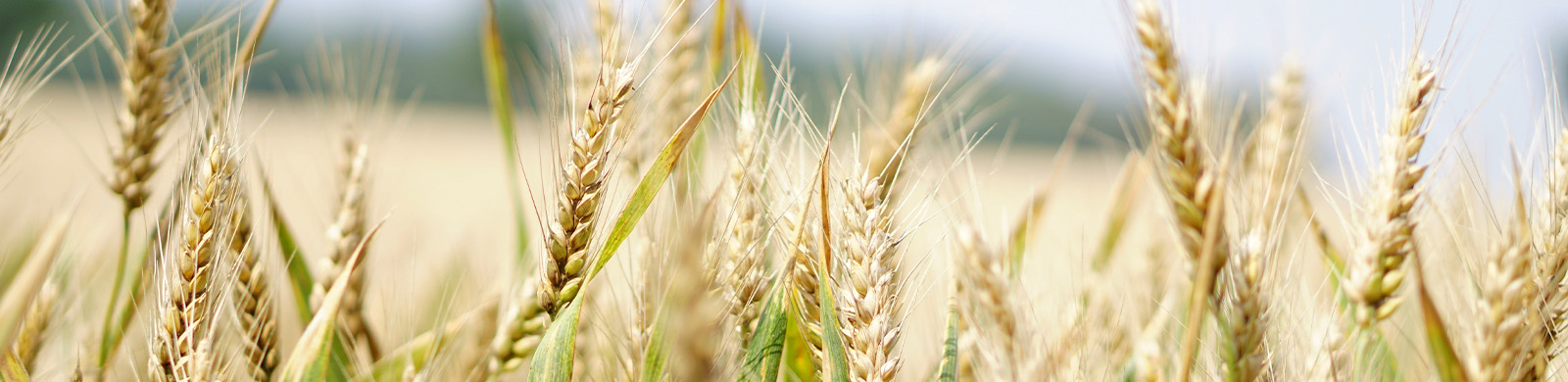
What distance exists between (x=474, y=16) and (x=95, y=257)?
857 inches

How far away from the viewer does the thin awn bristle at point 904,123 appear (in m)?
Result: 0.79

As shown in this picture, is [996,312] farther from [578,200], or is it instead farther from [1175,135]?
[578,200]

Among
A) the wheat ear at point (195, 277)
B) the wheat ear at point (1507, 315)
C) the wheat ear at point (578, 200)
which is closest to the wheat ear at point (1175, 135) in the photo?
the wheat ear at point (1507, 315)

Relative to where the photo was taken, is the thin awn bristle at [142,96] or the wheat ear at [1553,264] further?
the thin awn bristle at [142,96]

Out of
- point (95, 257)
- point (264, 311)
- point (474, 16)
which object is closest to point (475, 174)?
point (474, 16)

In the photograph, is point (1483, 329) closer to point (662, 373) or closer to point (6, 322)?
point (662, 373)

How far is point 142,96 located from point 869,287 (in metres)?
0.82

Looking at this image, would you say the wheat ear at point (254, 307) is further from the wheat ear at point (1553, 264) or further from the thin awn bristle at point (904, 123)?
the wheat ear at point (1553, 264)

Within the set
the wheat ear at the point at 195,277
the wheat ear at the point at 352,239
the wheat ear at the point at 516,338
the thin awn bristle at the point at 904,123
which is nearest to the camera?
the wheat ear at the point at 195,277

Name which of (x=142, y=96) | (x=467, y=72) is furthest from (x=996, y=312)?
(x=467, y=72)

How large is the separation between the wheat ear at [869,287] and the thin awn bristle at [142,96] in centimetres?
77

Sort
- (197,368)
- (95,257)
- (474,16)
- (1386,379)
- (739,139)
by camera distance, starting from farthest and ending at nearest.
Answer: (474,16)
(95,257)
(1386,379)
(739,139)
(197,368)

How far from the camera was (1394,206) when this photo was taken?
2.47ft

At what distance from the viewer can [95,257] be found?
1530mm
